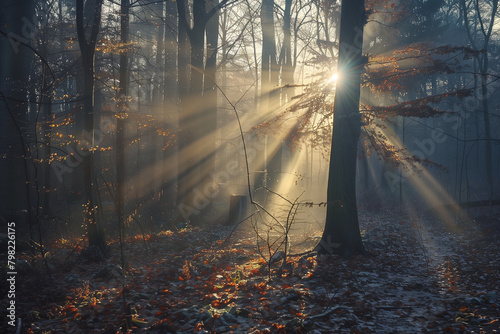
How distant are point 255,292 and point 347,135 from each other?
4.18 metres

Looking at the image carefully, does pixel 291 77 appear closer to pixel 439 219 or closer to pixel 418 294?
pixel 439 219

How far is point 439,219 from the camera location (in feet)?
44.1

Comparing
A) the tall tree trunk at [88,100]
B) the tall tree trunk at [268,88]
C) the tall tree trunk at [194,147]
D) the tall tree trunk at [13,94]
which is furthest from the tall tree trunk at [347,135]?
the tall tree trunk at [268,88]

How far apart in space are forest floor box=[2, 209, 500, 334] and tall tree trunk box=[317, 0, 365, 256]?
687 mm

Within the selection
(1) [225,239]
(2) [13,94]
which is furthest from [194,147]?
(2) [13,94]

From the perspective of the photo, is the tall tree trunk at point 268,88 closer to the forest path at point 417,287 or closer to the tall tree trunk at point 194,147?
the tall tree trunk at point 194,147

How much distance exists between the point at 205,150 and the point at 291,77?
341 inches

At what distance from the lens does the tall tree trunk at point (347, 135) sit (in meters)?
7.36

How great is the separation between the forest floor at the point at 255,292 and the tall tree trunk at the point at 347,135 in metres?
0.69

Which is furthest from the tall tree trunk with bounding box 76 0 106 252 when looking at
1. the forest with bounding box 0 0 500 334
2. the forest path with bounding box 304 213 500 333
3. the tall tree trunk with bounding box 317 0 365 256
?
the tall tree trunk with bounding box 317 0 365 256

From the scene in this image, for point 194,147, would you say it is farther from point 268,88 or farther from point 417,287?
point 417,287

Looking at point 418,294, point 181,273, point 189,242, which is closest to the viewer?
point 418,294

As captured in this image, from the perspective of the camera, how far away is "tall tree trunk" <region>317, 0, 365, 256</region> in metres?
7.36

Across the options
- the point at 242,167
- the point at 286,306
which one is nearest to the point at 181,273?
the point at 286,306
